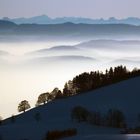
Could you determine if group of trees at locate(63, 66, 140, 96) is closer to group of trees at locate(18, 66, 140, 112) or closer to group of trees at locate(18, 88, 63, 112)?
group of trees at locate(18, 66, 140, 112)

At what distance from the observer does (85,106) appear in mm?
125938

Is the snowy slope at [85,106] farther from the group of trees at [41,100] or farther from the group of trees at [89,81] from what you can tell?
the group of trees at [89,81]

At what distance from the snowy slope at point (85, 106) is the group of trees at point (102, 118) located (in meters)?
1.84

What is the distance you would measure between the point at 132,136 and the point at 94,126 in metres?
33.5

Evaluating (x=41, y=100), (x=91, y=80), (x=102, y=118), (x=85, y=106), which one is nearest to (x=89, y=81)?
(x=91, y=80)

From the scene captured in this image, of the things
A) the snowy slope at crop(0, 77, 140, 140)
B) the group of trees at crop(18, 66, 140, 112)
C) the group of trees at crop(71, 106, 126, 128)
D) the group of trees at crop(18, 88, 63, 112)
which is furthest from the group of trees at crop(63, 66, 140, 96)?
the group of trees at crop(71, 106, 126, 128)

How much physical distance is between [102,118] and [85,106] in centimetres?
1968

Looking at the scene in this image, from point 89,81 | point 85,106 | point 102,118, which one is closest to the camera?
point 102,118

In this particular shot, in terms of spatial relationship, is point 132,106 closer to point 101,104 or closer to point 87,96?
point 101,104

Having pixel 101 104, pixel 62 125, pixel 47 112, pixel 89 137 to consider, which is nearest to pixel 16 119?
pixel 47 112

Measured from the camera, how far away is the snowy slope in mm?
92812

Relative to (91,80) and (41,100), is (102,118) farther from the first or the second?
(91,80)

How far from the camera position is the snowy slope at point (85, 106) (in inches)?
3654

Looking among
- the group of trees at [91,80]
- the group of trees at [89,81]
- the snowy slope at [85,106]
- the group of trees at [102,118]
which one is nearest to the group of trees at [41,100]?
the group of trees at [89,81]
